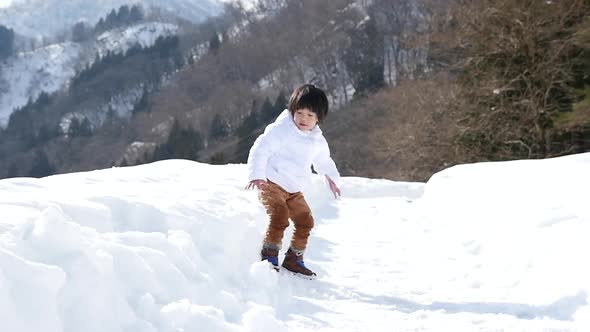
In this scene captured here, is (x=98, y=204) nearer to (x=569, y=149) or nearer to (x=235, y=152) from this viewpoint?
(x=569, y=149)

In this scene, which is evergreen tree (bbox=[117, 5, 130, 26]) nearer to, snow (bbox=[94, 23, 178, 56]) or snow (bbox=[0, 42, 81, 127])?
snow (bbox=[94, 23, 178, 56])

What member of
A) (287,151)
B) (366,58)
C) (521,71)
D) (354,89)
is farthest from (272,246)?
(366,58)

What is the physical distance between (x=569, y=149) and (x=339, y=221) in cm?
962

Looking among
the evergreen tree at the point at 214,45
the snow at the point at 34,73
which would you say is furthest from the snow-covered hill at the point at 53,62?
the evergreen tree at the point at 214,45

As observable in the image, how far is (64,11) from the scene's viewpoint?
530ft

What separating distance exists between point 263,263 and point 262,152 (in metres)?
0.78

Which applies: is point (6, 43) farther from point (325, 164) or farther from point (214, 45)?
point (325, 164)

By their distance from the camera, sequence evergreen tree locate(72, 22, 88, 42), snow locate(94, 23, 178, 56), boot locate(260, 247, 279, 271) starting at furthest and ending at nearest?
evergreen tree locate(72, 22, 88, 42) < snow locate(94, 23, 178, 56) < boot locate(260, 247, 279, 271)

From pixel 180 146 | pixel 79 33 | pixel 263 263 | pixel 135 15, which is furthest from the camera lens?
pixel 79 33

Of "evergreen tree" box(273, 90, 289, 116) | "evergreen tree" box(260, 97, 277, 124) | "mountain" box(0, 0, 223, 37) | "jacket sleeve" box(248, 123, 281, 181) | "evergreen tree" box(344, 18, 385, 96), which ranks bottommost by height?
"jacket sleeve" box(248, 123, 281, 181)

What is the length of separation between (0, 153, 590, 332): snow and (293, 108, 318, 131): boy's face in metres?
0.90

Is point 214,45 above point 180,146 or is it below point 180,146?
above

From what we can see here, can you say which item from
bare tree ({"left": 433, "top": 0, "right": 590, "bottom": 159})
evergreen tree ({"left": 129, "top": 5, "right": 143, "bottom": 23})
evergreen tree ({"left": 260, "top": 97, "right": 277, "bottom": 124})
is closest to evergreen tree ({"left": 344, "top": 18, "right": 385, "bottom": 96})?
evergreen tree ({"left": 260, "top": 97, "right": 277, "bottom": 124})

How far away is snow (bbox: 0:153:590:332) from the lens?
223 cm
